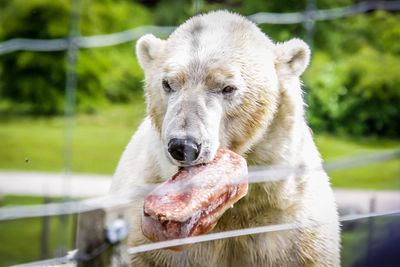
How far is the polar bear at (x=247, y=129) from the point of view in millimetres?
1943

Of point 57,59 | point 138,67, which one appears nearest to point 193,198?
point 138,67

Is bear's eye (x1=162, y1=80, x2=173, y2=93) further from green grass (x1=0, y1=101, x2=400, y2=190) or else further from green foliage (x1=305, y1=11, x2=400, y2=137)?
A: green foliage (x1=305, y1=11, x2=400, y2=137)

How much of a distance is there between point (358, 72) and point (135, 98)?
2.60 metres

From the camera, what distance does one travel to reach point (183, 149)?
168 cm

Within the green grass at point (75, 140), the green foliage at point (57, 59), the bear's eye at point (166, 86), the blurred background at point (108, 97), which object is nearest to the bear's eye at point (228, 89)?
the bear's eye at point (166, 86)

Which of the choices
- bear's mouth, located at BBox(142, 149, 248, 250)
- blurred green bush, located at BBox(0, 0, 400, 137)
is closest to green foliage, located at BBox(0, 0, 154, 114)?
blurred green bush, located at BBox(0, 0, 400, 137)

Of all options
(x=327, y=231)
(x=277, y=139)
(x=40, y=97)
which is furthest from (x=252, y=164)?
(x=40, y=97)

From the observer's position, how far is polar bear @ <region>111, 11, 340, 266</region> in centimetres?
194

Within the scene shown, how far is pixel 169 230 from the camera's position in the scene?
164 centimetres

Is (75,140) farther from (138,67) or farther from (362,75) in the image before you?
(362,75)

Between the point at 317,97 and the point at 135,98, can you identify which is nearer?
the point at 317,97

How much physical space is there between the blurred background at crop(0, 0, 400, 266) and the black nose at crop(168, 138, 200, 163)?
3232 mm

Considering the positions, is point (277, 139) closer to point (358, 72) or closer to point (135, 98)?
point (135, 98)

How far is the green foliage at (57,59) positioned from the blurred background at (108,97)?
0.6 inches
